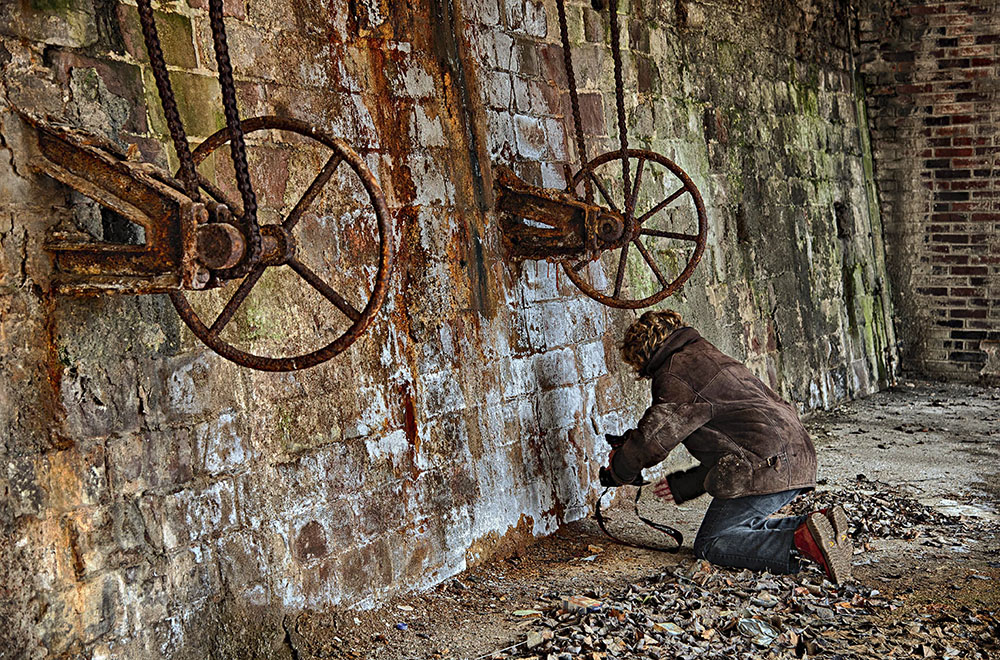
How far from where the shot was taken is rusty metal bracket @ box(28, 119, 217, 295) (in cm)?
Answer: 276

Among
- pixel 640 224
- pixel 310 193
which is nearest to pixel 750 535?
pixel 640 224

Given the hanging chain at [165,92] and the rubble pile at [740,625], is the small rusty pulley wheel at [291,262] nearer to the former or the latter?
the hanging chain at [165,92]

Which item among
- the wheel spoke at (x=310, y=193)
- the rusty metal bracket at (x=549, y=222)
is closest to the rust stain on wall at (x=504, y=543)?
the rusty metal bracket at (x=549, y=222)

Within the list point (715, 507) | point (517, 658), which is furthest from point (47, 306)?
point (715, 507)

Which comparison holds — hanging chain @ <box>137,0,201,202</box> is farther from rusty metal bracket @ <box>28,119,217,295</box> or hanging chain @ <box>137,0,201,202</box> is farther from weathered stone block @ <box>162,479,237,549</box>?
weathered stone block @ <box>162,479,237,549</box>

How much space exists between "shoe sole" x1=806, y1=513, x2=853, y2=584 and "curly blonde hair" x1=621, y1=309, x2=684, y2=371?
0.95m

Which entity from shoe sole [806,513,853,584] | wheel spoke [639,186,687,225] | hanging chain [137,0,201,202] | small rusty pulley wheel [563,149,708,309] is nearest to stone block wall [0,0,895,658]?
small rusty pulley wheel [563,149,708,309]

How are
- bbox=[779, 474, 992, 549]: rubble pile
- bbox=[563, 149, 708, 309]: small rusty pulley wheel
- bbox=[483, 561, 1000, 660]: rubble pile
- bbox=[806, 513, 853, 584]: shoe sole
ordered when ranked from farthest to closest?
1. bbox=[779, 474, 992, 549]: rubble pile
2. bbox=[563, 149, 708, 309]: small rusty pulley wheel
3. bbox=[806, 513, 853, 584]: shoe sole
4. bbox=[483, 561, 1000, 660]: rubble pile

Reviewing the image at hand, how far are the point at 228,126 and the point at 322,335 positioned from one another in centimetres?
123

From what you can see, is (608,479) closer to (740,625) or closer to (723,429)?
(723,429)

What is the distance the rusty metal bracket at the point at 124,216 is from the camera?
276 centimetres

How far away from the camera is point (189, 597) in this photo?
10.7 feet

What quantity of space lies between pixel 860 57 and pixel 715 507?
5.92 metres

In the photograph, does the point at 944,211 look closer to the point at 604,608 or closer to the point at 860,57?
the point at 860,57
